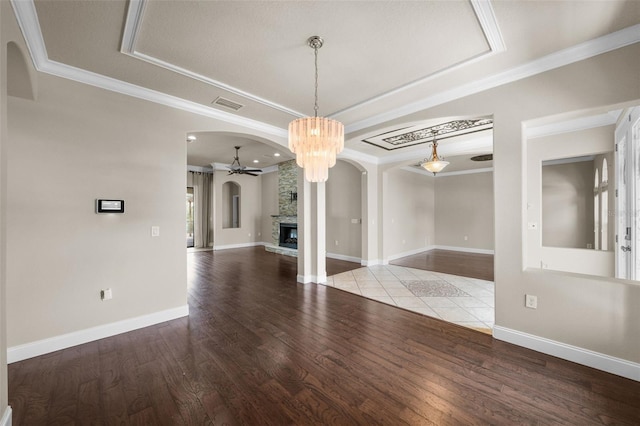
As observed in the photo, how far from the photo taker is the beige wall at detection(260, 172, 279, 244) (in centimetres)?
949

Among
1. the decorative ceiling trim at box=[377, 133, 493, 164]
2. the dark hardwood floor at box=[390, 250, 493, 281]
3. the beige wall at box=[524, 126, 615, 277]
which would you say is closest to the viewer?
the beige wall at box=[524, 126, 615, 277]

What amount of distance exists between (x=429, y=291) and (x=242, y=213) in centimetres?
739

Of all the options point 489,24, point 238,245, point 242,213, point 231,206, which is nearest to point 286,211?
point 242,213

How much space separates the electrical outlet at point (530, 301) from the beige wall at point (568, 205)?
8.21ft

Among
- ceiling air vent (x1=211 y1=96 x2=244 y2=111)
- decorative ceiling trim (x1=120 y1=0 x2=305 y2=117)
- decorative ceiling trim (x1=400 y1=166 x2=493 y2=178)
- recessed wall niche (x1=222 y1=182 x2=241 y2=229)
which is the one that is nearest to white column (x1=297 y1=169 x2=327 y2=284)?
decorative ceiling trim (x1=120 y1=0 x2=305 y2=117)

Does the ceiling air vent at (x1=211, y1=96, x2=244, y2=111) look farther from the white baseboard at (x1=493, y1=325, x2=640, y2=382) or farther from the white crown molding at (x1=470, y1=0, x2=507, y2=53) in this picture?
the white baseboard at (x1=493, y1=325, x2=640, y2=382)

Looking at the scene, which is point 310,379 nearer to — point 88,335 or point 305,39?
point 88,335

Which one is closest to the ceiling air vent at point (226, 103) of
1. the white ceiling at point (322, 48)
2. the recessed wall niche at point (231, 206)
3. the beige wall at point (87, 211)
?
the white ceiling at point (322, 48)

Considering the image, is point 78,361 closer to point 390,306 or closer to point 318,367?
point 318,367

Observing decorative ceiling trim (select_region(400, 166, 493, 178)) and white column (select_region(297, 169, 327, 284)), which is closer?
white column (select_region(297, 169, 327, 284))

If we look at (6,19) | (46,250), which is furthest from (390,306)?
(6,19)

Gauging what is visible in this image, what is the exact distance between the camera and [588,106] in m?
2.16

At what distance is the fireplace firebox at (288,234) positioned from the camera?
8.25 m

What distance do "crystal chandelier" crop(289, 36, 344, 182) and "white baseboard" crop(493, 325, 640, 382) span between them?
2.59 meters
